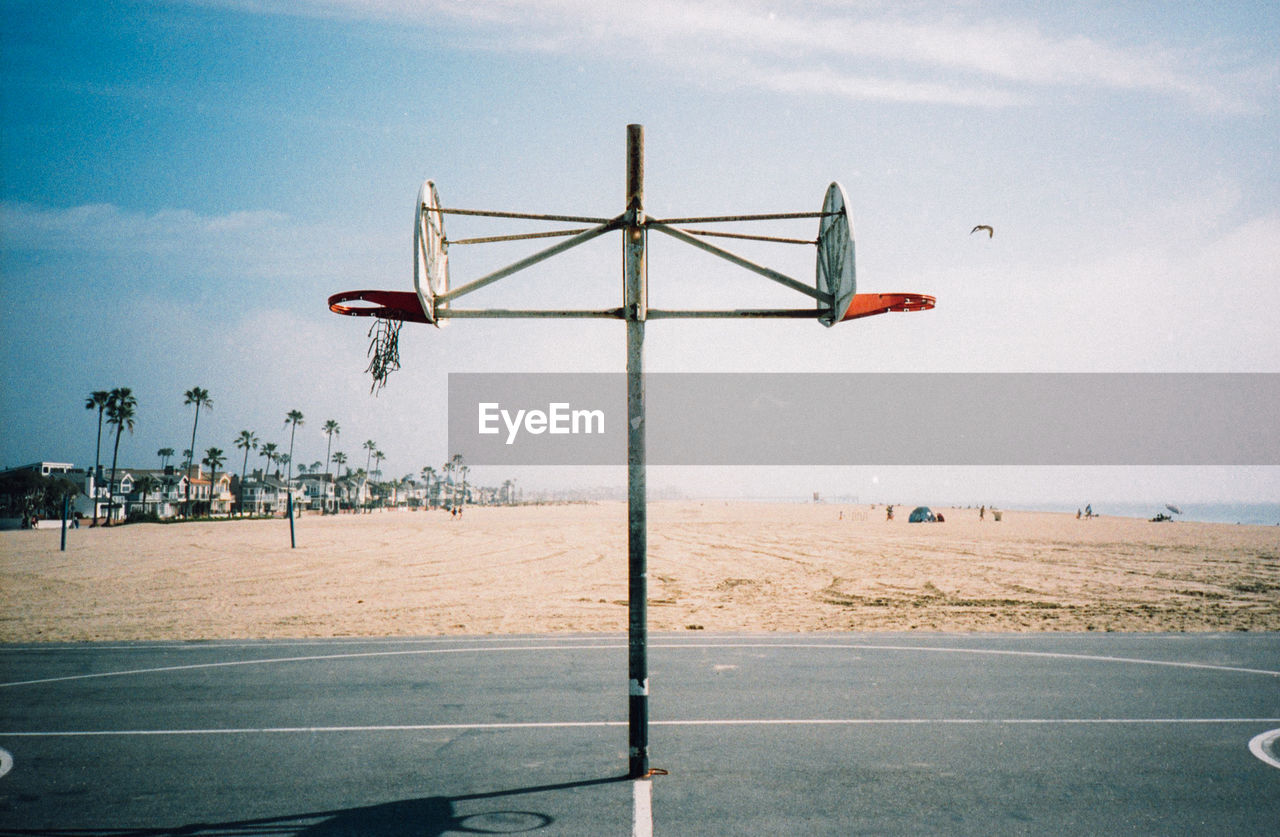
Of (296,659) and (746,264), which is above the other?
(746,264)

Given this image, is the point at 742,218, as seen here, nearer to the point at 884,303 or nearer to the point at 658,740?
the point at 884,303

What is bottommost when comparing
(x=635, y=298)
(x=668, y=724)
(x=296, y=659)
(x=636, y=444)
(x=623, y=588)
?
(x=623, y=588)

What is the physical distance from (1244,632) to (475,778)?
17.3 meters

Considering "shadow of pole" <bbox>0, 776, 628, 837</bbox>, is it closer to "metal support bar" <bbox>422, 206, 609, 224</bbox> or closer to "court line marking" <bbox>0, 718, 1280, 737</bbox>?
"court line marking" <bbox>0, 718, 1280, 737</bbox>

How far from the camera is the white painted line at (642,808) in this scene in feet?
20.6

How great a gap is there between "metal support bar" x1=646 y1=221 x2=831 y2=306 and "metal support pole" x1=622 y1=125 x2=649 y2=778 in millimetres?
311

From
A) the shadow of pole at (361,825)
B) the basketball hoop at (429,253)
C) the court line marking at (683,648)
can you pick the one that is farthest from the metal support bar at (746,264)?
the court line marking at (683,648)

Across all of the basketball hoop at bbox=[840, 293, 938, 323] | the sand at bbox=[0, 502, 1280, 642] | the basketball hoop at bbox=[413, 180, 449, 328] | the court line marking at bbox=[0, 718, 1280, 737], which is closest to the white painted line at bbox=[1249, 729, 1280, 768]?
the court line marking at bbox=[0, 718, 1280, 737]

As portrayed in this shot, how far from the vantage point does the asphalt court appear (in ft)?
21.8

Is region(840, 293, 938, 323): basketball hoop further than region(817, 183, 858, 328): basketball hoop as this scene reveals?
Yes

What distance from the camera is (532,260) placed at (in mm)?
7465

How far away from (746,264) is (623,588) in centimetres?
1796

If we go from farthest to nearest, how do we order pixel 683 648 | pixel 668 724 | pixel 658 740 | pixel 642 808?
pixel 683 648 < pixel 668 724 < pixel 658 740 < pixel 642 808

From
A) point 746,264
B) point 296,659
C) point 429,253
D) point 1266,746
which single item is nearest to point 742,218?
point 746,264
